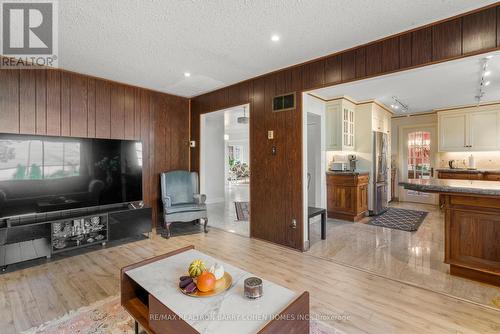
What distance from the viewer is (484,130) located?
5652 millimetres

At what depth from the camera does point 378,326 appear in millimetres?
1849

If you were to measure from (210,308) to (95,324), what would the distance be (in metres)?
1.16

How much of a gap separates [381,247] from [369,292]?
138 centimetres

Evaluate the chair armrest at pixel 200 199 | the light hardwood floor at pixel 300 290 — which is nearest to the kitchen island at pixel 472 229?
the light hardwood floor at pixel 300 290

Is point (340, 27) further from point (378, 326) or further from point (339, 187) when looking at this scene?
point (339, 187)

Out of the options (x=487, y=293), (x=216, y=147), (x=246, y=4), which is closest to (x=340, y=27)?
(x=246, y=4)

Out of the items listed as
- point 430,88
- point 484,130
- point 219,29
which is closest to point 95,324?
point 219,29

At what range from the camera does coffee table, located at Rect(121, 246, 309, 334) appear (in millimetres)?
1240

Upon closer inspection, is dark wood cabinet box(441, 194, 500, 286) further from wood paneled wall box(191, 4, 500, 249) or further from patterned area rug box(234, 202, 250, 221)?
patterned area rug box(234, 202, 250, 221)

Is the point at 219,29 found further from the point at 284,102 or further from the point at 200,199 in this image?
the point at 200,199

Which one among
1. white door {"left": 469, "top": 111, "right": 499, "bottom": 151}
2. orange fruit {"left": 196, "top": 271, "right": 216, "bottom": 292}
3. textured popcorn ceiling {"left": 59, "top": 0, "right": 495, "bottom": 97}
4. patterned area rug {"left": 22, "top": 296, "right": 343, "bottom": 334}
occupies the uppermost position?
textured popcorn ceiling {"left": 59, "top": 0, "right": 495, "bottom": 97}

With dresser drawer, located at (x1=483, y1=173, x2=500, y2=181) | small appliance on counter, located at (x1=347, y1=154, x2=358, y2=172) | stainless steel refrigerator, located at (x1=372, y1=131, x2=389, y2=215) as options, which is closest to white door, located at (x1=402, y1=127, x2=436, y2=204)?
dresser drawer, located at (x1=483, y1=173, x2=500, y2=181)

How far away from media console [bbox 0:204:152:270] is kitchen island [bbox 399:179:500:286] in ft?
12.4

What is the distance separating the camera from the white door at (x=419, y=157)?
21.9 feet
